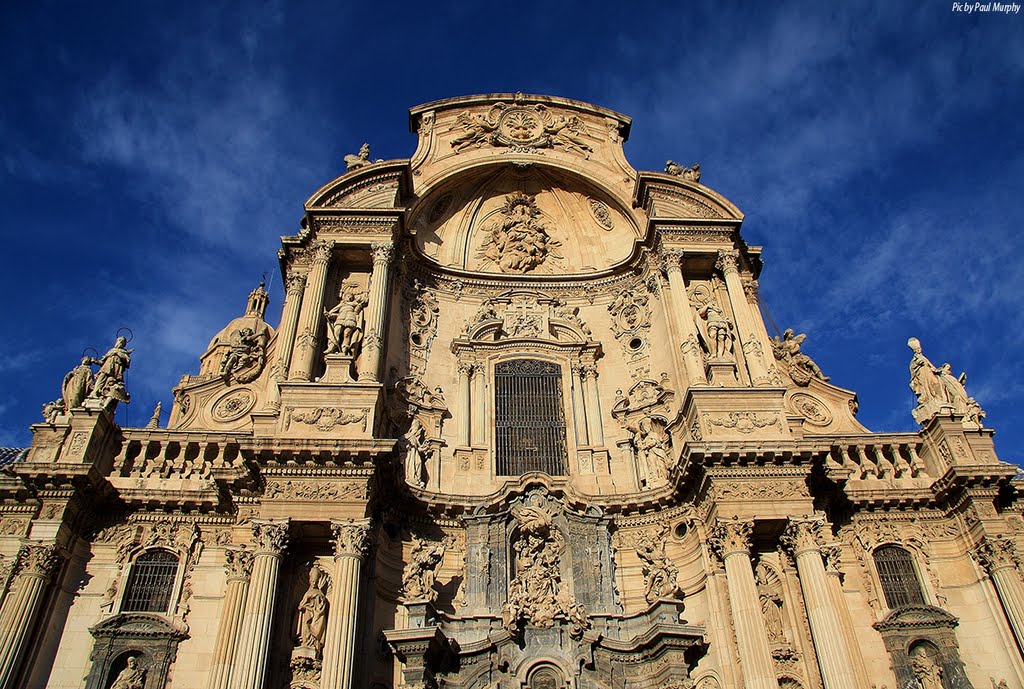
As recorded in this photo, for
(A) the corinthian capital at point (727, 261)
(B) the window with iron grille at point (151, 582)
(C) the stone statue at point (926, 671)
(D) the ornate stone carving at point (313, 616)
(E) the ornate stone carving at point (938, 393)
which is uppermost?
(A) the corinthian capital at point (727, 261)

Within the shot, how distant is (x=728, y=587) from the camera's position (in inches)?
620

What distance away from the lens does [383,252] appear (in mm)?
20578

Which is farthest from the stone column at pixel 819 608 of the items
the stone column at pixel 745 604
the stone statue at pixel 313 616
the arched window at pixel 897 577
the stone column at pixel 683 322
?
the stone statue at pixel 313 616

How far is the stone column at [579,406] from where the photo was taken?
20250mm

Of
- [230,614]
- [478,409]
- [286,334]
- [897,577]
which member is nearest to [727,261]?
[478,409]

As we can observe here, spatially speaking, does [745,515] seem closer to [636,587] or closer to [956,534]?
[636,587]

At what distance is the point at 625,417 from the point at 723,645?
632cm

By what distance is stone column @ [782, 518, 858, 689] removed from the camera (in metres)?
14.4

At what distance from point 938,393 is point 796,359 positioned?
3409 mm

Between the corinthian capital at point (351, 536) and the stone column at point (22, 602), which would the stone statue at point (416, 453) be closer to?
the corinthian capital at point (351, 536)

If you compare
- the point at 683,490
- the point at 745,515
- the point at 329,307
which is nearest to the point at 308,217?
the point at 329,307

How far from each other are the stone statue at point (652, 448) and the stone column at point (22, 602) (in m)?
12.9

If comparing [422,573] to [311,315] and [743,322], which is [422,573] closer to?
[311,315]

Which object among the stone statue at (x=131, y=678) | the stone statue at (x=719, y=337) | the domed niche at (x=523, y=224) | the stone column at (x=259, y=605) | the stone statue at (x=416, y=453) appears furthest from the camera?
the domed niche at (x=523, y=224)
